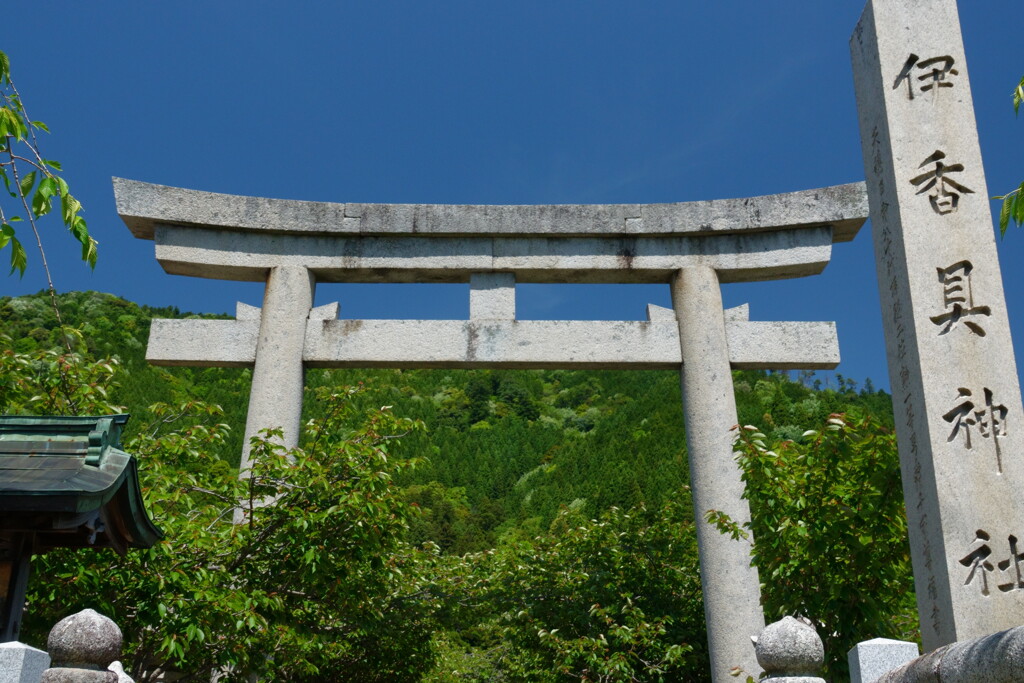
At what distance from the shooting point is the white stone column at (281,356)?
8.59 meters

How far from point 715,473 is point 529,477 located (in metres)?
21.0

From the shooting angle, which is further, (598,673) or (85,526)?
(598,673)

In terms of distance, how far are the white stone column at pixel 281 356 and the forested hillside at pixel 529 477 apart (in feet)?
1.21

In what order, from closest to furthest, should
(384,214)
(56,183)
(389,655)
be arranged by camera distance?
(56,183)
(384,214)
(389,655)

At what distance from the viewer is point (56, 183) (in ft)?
11.8

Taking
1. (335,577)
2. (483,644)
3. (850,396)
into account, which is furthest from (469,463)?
(335,577)

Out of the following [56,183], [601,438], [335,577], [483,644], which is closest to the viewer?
[56,183]

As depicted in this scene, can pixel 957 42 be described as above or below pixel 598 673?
above

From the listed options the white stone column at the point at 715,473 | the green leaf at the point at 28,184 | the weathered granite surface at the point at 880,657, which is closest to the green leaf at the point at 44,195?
the green leaf at the point at 28,184

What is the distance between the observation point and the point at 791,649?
13.0 feet

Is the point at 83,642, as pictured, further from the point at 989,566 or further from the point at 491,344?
the point at 491,344

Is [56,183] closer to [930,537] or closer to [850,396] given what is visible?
[930,537]

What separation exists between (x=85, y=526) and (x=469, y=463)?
26.0 meters

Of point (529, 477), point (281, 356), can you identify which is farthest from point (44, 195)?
point (529, 477)
